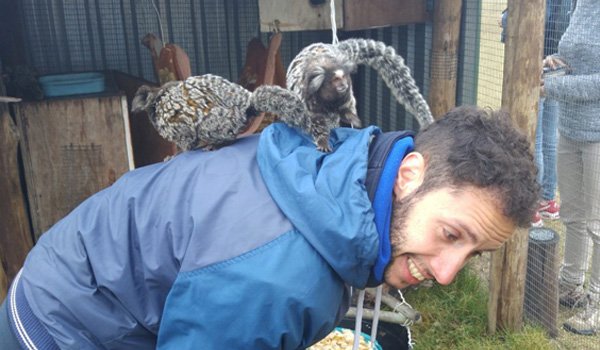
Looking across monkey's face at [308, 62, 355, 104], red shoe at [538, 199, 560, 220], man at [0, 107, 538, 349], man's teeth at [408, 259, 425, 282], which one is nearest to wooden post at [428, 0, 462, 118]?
monkey's face at [308, 62, 355, 104]

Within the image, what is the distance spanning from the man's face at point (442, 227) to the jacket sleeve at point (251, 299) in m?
0.22

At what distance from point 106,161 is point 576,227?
3.21 metres

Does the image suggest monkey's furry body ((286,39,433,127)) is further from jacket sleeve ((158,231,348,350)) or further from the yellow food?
jacket sleeve ((158,231,348,350))

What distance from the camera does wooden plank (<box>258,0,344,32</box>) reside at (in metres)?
4.23

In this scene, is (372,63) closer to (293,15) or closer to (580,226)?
(293,15)

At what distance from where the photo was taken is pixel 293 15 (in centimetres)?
425

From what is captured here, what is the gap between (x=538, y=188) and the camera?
1.39 meters

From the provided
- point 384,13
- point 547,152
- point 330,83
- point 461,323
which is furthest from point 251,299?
point 547,152

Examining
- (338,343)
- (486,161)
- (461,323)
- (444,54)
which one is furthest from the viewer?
(444,54)

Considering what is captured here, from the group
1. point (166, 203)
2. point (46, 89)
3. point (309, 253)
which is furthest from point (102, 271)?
point (46, 89)

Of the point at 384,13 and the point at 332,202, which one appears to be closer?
the point at 332,202

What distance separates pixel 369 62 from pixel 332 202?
2.33 m

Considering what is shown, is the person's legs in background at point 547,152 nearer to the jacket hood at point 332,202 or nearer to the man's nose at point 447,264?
the man's nose at point 447,264

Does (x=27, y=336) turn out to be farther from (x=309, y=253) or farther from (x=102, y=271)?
(x=309, y=253)
